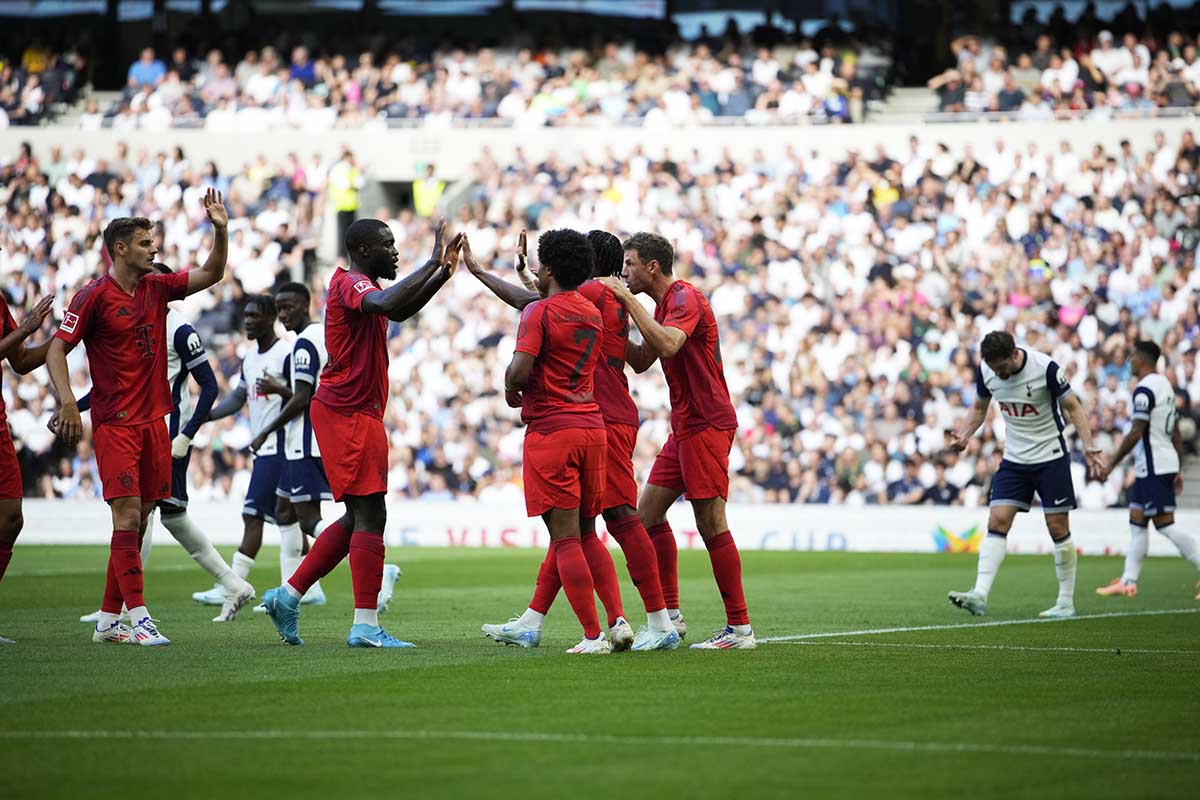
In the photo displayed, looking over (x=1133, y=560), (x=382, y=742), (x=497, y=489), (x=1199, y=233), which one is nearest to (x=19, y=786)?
(x=382, y=742)

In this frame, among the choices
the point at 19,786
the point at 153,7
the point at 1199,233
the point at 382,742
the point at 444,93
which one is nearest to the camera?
the point at 19,786

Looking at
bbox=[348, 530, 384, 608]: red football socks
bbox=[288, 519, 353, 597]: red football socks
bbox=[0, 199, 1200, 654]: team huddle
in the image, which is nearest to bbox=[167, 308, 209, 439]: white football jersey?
bbox=[0, 199, 1200, 654]: team huddle

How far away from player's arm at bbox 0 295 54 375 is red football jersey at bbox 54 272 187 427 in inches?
7.7

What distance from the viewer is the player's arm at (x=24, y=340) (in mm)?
10117

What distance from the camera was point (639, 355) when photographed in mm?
10484

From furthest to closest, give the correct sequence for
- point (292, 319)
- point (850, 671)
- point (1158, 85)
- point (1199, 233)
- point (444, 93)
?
point (444, 93) → point (1158, 85) → point (1199, 233) → point (292, 319) → point (850, 671)

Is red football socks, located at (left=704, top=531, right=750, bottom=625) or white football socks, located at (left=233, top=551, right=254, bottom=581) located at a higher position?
red football socks, located at (left=704, top=531, right=750, bottom=625)

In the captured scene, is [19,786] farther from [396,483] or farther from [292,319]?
[396,483]

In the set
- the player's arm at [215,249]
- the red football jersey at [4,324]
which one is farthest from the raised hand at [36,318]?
the player's arm at [215,249]

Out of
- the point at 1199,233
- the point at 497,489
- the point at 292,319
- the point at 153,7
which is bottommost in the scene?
the point at 497,489

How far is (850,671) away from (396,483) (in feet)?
62.4

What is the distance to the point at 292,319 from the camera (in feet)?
44.8

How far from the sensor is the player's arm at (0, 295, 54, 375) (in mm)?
10117

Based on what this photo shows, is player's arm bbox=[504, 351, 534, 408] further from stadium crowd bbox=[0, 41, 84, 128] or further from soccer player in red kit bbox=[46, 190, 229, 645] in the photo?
stadium crowd bbox=[0, 41, 84, 128]
